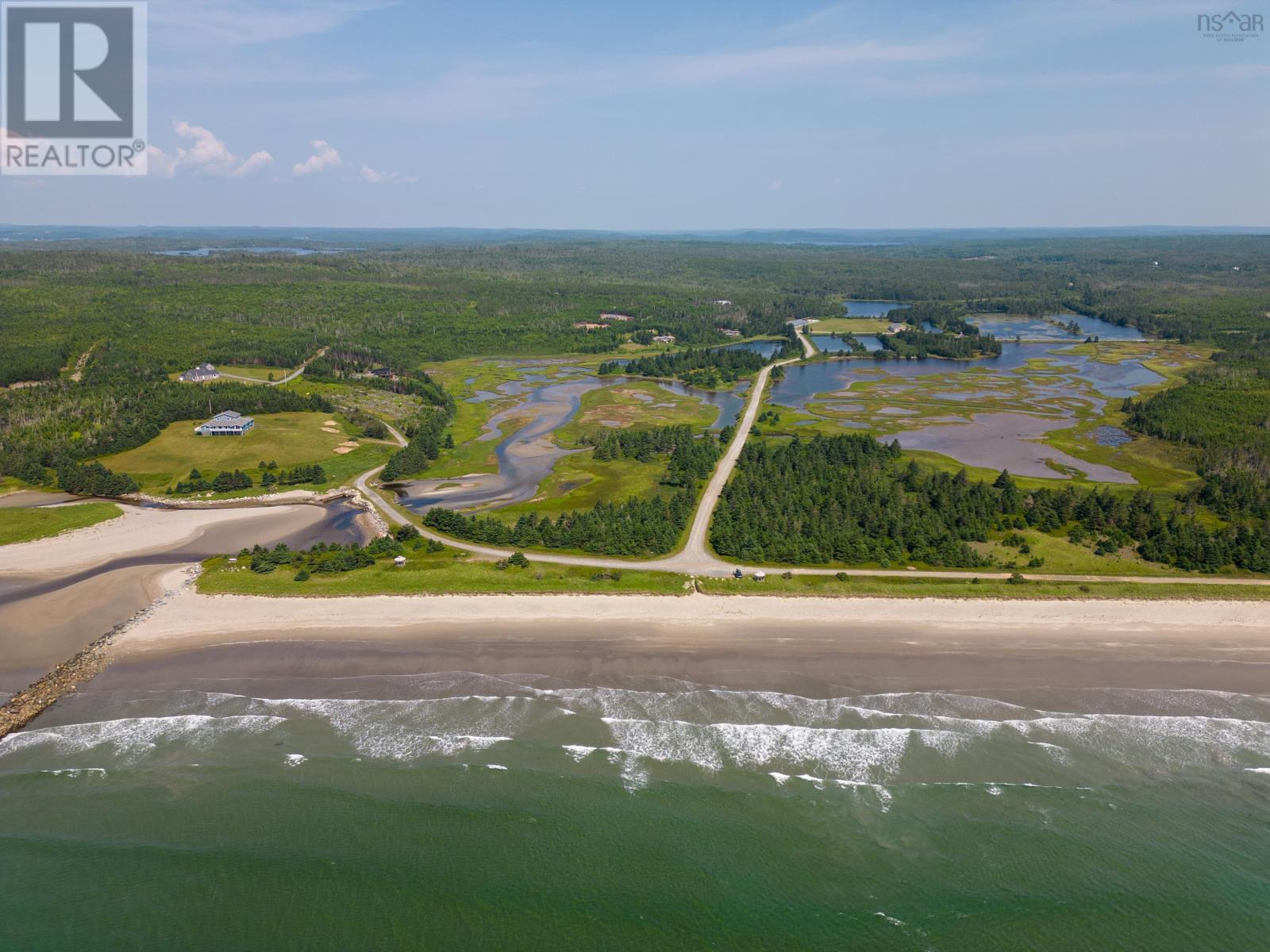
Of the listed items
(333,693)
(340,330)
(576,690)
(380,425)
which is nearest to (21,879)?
(333,693)

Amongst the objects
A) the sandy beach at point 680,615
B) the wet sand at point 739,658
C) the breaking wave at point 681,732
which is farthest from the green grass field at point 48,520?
the breaking wave at point 681,732

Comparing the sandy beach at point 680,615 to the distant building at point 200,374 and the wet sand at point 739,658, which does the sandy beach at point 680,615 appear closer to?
the wet sand at point 739,658

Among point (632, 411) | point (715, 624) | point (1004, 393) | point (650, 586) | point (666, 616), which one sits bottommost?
point (715, 624)

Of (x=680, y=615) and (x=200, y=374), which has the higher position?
(x=200, y=374)

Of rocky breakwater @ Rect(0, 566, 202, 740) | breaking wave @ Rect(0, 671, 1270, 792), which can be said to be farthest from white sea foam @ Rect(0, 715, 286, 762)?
rocky breakwater @ Rect(0, 566, 202, 740)

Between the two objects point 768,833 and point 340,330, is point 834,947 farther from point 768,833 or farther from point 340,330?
point 340,330

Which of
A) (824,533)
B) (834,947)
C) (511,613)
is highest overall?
(824,533)

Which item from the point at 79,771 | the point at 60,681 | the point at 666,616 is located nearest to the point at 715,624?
the point at 666,616

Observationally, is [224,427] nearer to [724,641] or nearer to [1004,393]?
[724,641]
